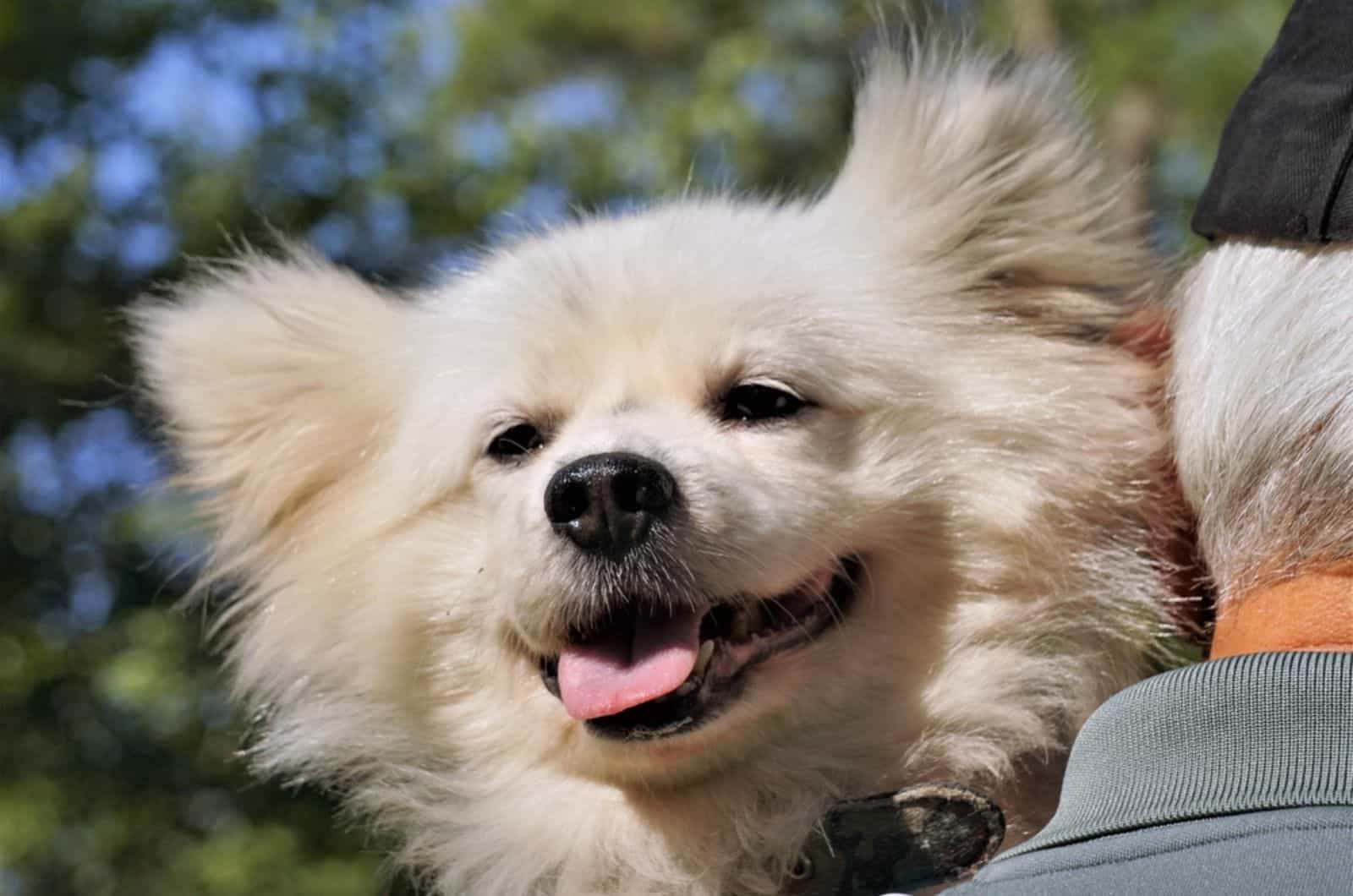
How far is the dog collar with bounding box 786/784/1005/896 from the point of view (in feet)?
8.07

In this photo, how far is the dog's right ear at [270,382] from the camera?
12.2 ft

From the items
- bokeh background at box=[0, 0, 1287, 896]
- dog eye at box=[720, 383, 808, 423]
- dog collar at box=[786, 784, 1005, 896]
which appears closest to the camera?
dog collar at box=[786, 784, 1005, 896]

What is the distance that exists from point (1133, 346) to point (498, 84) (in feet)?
37.8

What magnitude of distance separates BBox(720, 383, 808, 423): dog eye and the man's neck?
1256mm

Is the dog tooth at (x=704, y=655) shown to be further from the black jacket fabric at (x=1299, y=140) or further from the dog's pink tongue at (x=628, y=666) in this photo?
the black jacket fabric at (x=1299, y=140)

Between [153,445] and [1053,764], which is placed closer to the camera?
[1053,764]

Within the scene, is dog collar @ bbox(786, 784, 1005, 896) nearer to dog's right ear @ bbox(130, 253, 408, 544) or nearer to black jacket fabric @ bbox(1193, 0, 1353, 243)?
→ black jacket fabric @ bbox(1193, 0, 1353, 243)

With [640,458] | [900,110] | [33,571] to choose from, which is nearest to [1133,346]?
[900,110]

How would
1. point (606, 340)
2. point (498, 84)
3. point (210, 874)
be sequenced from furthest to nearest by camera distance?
point (498, 84), point (210, 874), point (606, 340)

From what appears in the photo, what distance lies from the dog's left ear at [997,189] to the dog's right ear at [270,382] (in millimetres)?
1164

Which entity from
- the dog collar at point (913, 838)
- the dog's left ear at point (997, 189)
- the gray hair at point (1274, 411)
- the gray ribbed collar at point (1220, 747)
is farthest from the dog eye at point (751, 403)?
the gray ribbed collar at point (1220, 747)

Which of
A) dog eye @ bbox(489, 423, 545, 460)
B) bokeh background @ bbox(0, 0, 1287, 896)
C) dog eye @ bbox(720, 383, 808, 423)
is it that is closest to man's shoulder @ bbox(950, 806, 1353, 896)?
dog eye @ bbox(720, 383, 808, 423)

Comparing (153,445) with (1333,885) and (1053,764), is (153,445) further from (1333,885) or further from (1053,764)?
(1333,885)

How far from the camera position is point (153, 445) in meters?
4.14
